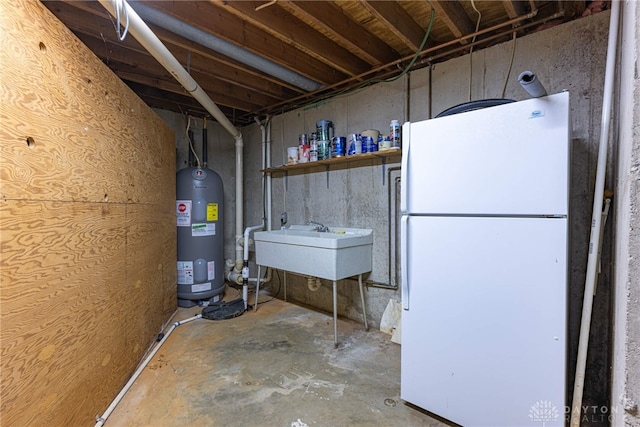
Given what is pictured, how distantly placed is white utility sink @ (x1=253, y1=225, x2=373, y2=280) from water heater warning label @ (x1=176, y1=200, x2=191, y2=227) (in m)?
0.85

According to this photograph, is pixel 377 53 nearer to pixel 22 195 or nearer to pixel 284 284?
pixel 22 195

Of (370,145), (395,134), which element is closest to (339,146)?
(370,145)

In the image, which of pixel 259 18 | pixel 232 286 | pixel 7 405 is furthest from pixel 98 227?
pixel 232 286

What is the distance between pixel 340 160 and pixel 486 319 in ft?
5.99

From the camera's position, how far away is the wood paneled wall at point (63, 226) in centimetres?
99

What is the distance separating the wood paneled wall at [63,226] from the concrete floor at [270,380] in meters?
0.28

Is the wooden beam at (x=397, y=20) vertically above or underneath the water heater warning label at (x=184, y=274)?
above

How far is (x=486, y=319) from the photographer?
1.37 m

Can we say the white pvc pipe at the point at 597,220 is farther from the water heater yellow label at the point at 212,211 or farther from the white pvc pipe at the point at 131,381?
the water heater yellow label at the point at 212,211

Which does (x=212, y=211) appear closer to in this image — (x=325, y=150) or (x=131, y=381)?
(x=325, y=150)

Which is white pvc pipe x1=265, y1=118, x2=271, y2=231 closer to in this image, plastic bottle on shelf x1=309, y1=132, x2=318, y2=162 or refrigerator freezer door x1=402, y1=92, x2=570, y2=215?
plastic bottle on shelf x1=309, y1=132, x2=318, y2=162

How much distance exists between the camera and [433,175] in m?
1.52

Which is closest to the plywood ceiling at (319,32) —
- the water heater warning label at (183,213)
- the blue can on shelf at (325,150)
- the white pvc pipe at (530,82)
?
the blue can on shelf at (325,150)

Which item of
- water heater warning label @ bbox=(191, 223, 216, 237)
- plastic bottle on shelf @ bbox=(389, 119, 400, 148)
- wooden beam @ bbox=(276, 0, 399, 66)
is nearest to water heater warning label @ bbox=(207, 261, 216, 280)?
water heater warning label @ bbox=(191, 223, 216, 237)
